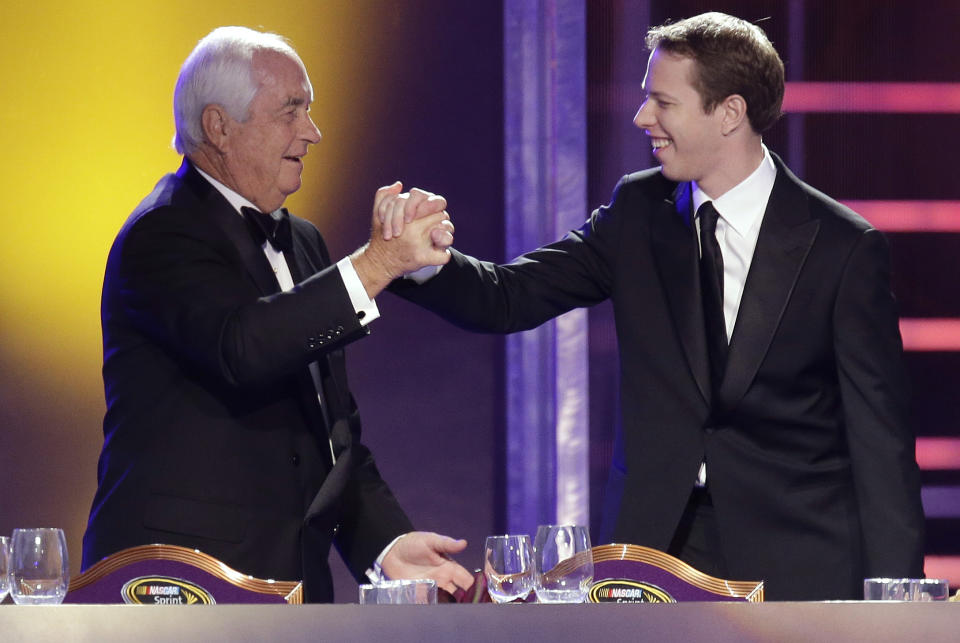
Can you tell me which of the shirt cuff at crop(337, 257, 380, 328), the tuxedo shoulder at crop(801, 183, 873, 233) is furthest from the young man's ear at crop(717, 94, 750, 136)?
the shirt cuff at crop(337, 257, 380, 328)

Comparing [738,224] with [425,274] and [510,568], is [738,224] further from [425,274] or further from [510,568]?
[510,568]

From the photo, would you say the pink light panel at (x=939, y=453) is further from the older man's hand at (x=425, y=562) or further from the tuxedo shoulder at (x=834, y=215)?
the older man's hand at (x=425, y=562)

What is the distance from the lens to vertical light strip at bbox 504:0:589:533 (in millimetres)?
3820

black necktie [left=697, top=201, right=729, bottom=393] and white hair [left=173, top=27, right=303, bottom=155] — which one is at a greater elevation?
white hair [left=173, top=27, right=303, bottom=155]

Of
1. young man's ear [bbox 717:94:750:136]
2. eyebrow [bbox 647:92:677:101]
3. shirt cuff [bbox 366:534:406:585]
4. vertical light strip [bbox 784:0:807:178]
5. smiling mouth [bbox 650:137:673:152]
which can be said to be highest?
vertical light strip [bbox 784:0:807:178]

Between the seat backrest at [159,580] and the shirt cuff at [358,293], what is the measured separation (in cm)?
56

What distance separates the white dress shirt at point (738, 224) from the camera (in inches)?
112

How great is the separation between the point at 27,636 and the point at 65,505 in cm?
264

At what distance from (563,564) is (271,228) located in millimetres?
1116

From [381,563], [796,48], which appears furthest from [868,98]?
[381,563]

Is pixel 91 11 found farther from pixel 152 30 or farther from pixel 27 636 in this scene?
pixel 27 636

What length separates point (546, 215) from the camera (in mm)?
3832

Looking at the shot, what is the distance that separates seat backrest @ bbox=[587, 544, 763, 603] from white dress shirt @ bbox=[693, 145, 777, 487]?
2.76 ft

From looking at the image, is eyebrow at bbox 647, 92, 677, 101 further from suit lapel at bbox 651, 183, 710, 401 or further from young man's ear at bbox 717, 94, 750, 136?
suit lapel at bbox 651, 183, 710, 401
